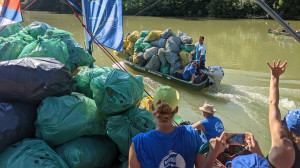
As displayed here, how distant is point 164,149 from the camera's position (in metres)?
1.80

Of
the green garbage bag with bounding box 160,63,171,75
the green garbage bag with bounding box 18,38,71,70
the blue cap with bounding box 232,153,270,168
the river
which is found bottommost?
the river

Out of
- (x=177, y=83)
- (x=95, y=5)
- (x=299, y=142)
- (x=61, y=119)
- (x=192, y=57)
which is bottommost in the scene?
(x=177, y=83)

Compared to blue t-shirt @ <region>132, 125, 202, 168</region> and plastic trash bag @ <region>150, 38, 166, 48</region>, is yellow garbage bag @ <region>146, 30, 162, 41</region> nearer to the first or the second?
plastic trash bag @ <region>150, 38, 166, 48</region>

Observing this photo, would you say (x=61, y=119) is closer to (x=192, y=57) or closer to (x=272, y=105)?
(x=272, y=105)

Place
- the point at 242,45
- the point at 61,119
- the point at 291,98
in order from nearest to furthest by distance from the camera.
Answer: the point at 61,119
the point at 291,98
the point at 242,45

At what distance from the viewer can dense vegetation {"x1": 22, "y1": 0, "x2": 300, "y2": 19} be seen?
28.0m

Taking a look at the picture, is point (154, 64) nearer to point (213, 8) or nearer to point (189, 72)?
point (189, 72)

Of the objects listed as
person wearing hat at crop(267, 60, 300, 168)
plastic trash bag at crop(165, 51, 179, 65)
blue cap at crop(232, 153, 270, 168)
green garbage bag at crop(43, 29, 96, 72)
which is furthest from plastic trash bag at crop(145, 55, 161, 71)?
person wearing hat at crop(267, 60, 300, 168)

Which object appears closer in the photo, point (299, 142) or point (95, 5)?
point (299, 142)

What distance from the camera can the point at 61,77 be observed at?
9.02 feet

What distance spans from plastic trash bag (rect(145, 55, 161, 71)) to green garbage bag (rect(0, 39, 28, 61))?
18.8 ft

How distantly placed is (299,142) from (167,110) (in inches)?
35.7

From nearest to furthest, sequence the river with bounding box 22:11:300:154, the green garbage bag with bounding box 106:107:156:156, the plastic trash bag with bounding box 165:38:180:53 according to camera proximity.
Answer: the green garbage bag with bounding box 106:107:156:156, the river with bounding box 22:11:300:154, the plastic trash bag with bounding box 165:38:180:53

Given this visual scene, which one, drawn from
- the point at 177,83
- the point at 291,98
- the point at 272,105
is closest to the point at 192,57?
the point at 177,83
